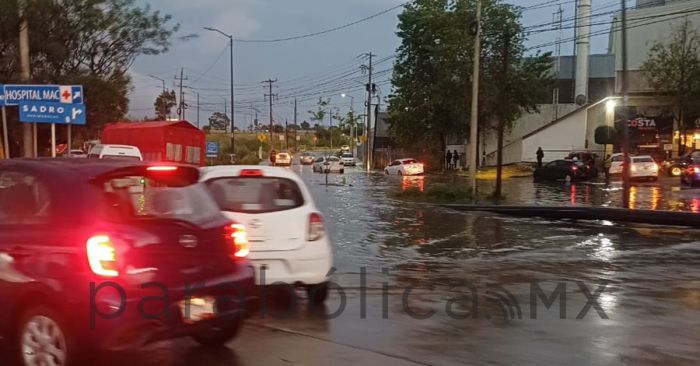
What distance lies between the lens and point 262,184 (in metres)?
8.10

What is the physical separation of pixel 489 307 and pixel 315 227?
231cm

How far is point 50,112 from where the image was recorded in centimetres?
1847

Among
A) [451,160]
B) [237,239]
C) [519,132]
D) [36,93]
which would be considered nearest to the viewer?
[237,239]

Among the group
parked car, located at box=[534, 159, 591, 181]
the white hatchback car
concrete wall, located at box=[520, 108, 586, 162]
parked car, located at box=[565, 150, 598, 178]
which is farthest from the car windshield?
concrete wall, located at box=[520, 108, 586, 162]

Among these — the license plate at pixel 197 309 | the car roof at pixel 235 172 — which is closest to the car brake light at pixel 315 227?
the car roof at pixel 235 172

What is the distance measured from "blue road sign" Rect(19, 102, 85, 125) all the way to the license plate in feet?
49.0

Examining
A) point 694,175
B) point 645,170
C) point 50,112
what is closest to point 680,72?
→ point 645,170

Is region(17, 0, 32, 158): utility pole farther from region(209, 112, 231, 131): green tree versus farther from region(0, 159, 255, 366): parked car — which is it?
region(209, 112, 231, 131): green tree

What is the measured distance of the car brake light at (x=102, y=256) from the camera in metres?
4.88

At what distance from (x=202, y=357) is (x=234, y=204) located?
7.76ft

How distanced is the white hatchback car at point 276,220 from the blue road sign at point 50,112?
1213 centimetres

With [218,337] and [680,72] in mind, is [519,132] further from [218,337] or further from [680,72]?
[218,337]

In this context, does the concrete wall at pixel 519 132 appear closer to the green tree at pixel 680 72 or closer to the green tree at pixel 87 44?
the green tree at pixel 680 72

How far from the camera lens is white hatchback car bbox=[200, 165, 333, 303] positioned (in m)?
7.79
